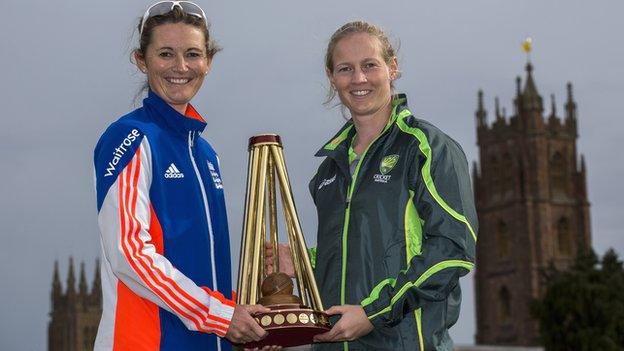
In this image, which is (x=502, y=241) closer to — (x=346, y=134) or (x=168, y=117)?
(x=346, y=134)

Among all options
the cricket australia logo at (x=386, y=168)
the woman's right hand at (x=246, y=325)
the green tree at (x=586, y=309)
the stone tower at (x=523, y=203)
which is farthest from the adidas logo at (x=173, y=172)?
the stone tower at (x=523, y=203)

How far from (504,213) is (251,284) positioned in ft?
287

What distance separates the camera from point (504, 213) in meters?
90.9

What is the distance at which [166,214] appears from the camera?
15.1ft

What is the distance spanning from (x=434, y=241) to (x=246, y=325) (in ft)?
2.43

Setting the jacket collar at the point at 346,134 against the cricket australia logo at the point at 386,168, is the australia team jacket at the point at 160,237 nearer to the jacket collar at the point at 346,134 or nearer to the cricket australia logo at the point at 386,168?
the jacket collar at the point at 346,134

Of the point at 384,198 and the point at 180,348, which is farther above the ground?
the point at 384,198

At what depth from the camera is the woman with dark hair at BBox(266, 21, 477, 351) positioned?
457 centimetres

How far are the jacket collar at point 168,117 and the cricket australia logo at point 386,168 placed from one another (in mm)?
680

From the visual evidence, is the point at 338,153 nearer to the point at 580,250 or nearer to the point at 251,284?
the point at 251,284

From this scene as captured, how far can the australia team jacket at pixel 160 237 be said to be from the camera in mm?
4391

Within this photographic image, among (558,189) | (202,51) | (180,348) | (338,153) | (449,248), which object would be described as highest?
(558,189)

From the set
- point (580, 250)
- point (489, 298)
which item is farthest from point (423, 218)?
point (489, 298)

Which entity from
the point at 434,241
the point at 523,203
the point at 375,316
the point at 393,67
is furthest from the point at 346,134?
the point at 523,203
